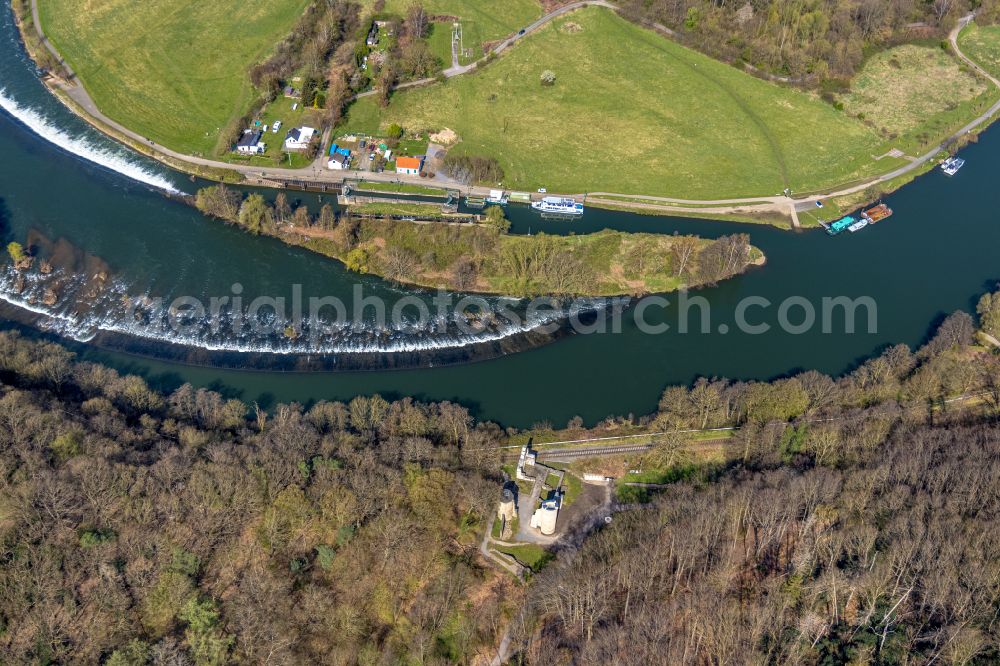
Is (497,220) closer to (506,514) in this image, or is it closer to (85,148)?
(506,514)

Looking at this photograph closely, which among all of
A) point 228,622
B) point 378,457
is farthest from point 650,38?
point 228,622

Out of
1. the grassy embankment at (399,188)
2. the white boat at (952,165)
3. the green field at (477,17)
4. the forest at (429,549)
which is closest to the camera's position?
the forest at (429,549)

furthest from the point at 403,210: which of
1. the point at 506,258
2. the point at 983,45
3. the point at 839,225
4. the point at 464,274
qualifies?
the point at 983,45

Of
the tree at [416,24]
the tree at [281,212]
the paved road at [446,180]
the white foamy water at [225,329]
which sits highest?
the tree at [416,24]

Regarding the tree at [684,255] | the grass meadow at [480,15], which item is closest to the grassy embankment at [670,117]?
the grass meadow at [480,15]

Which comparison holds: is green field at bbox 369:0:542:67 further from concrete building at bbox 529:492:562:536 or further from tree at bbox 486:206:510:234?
concrete building at bbox 529:492:562:536

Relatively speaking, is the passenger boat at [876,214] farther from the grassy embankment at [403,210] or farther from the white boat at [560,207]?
the grassy embankment at [403,210]
